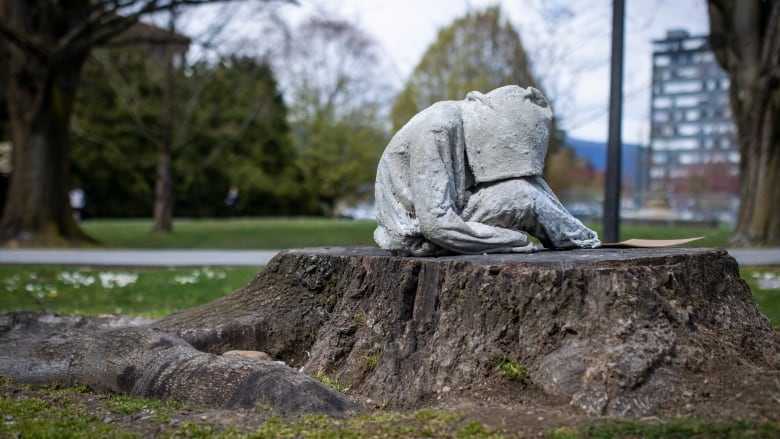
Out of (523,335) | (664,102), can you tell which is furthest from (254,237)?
(664,102)

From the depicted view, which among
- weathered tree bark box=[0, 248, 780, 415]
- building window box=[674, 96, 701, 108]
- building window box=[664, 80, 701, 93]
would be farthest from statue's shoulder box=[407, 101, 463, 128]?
building window box=[674, 96, 701, 108]

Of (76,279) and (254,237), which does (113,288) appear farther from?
(254,237)

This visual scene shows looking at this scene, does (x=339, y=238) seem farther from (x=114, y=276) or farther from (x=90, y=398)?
(x=90, y=398)

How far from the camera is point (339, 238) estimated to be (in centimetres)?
1873

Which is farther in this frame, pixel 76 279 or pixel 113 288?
pixel 76 279

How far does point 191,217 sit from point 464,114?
110 ft

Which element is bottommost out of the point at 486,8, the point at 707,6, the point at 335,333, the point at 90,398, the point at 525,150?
the point at 90,398

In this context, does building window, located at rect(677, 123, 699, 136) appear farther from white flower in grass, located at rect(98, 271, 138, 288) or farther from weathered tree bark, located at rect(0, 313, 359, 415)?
weathered tree bark, located at rect(0, 313, 359, 415)

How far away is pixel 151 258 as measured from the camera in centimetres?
1487

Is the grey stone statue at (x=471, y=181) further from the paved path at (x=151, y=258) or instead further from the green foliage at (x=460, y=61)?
the green foliage at (x=460, y=61)

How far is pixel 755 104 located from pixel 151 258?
12423 mm

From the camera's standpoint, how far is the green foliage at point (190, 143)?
2677 cm

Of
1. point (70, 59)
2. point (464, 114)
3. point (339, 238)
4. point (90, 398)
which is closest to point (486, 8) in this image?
point (339, 238)

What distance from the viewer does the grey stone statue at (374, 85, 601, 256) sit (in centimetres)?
533
